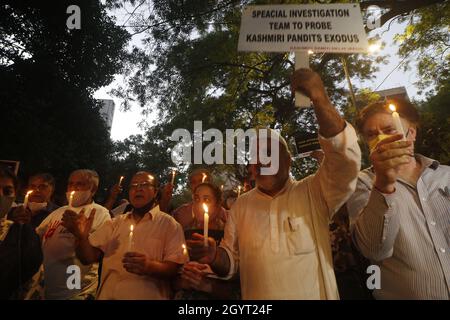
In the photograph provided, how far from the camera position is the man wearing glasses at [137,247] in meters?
2.87

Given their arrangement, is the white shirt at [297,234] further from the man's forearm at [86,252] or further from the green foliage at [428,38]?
the green foliage at [428,38]

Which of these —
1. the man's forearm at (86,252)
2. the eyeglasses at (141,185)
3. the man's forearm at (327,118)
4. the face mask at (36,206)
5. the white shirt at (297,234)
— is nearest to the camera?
the man's forearm at (327,118)

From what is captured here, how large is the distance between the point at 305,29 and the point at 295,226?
1493 mm

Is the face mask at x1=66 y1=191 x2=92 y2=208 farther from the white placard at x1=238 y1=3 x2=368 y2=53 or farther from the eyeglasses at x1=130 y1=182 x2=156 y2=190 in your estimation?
the white placard at x1=238 y1=3 x2=368 y2=53

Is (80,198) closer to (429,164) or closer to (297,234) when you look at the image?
(297,234)

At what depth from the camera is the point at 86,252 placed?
3209mm

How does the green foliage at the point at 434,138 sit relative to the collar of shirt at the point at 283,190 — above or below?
above

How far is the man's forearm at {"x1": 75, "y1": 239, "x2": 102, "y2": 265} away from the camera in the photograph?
125 inches

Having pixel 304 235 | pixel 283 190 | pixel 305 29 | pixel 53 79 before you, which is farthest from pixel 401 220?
pixel 53 79

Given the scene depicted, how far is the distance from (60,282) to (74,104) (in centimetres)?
1132

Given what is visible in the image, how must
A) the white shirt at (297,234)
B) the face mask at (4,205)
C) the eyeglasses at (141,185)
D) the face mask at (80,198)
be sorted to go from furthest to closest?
the face mask at (80,198), the eyeglasses at (141,185), the face mask at (4,205), the white shirt at (297,234)

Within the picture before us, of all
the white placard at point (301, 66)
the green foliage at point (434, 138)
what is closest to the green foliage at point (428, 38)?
the green foliage at point (434, 138)
